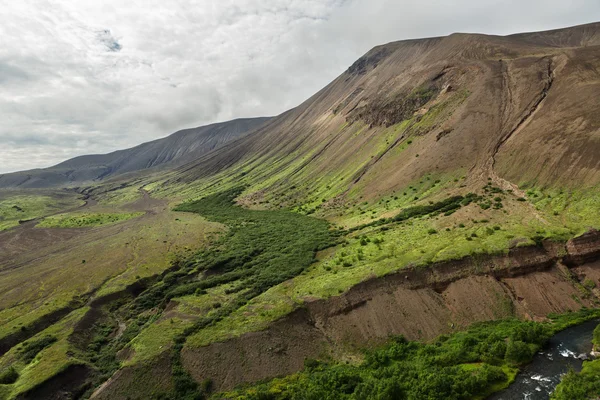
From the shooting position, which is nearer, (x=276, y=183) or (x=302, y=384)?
(x=302, y=384)

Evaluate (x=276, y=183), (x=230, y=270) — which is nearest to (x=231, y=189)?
(x=276, y=183)

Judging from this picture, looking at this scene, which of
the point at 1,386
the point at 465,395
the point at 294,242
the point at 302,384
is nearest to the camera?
the point at 465,395

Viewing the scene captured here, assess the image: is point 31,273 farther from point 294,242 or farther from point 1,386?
point 294,242

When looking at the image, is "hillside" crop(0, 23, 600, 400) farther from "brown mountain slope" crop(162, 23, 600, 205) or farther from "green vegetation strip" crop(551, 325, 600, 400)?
"green vegetation strip" crop(551, 325, 600, 400)

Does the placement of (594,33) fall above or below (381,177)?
above

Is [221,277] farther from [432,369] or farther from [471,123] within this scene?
[471,123]

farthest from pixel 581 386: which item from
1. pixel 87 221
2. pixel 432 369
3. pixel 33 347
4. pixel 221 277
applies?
pixel 87 221

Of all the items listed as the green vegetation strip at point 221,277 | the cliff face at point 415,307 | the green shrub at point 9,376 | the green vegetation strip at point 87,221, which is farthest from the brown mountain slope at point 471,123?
the green shrub at point 9,376
